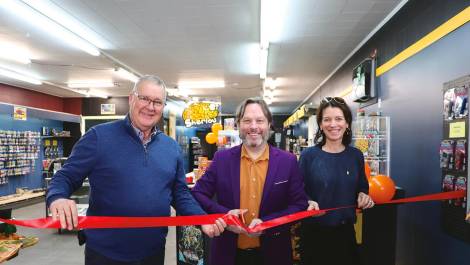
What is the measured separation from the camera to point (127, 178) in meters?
1.83

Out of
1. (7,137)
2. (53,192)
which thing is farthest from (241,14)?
(7,137)

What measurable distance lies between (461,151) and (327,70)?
22.8 ft

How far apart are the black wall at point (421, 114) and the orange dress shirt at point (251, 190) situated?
7.70ft

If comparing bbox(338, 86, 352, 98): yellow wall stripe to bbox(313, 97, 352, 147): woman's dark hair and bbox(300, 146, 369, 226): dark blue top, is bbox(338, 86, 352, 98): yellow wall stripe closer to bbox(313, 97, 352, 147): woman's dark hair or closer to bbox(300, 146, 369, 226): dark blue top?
bbox(313, 97, 352, 147): woman's dark hair

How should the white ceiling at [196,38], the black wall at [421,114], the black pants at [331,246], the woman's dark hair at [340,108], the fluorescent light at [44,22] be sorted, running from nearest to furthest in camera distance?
1. the black pants at [331,246]
2. the woman's dark hair at [340,108]
3. the black wall at [421,114]
4. the fluorescent light at [44,22]
5. the white ceiling at [196,38]

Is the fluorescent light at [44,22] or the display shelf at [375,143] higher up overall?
the fluorescent light at [44,22]

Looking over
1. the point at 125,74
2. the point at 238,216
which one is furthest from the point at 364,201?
the point at 125,74

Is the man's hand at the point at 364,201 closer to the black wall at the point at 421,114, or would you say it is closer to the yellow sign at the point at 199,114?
the black wall at the point at 421,114

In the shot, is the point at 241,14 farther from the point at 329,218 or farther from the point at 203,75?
the point at 203,75

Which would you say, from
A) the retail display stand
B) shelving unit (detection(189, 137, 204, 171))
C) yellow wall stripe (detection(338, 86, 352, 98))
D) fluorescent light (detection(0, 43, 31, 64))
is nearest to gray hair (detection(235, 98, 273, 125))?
the retail display stand

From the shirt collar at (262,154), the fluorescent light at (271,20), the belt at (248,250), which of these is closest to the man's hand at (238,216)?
the belt at (248,250)

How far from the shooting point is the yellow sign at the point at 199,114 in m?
9.17

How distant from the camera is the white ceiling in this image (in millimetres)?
5164

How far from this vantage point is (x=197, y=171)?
561 centimetres
